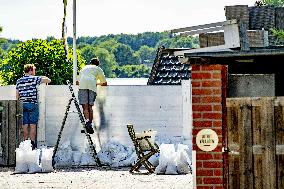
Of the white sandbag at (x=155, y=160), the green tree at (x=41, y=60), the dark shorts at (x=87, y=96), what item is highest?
the green tree at (x=41, y=60)

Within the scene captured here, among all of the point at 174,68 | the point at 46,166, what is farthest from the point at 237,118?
the point at 174,68

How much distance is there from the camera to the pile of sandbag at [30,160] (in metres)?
16.2

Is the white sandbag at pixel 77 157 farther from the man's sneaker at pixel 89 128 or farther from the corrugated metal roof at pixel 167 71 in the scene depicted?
the corrugated metal roof at pixel 167 71

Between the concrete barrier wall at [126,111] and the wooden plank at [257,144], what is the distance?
885cm

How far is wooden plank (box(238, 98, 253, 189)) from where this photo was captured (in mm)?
8984

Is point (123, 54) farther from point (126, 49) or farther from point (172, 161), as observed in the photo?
point (172, 161)

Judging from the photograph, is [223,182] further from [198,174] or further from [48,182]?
[48,182]

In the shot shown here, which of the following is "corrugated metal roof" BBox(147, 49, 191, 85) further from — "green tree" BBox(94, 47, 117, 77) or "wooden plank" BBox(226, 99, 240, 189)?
"green tree" BBox(94, 47, 117, 77)

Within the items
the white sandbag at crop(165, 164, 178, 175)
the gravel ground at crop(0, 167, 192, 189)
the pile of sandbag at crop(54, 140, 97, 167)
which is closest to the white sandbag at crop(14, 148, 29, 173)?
the gravel ground at crop(0, 167, 192, 189)

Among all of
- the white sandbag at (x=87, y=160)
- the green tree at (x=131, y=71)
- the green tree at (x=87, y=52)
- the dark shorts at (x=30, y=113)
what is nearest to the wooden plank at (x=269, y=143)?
the white sandbag at (x=87, y=160)

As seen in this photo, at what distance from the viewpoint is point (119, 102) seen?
714 inches

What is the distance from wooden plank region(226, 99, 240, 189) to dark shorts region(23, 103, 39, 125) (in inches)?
351

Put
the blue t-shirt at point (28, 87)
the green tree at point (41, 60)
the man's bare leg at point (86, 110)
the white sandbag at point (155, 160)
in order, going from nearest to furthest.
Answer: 1. the white sandbag at point (155, 160)
2. the blue t-shirt at point (28, 87)
3. the man's bare leg at point (86, 110)
4. the green tree at point (41, 60)

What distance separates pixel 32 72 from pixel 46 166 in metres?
2.08
